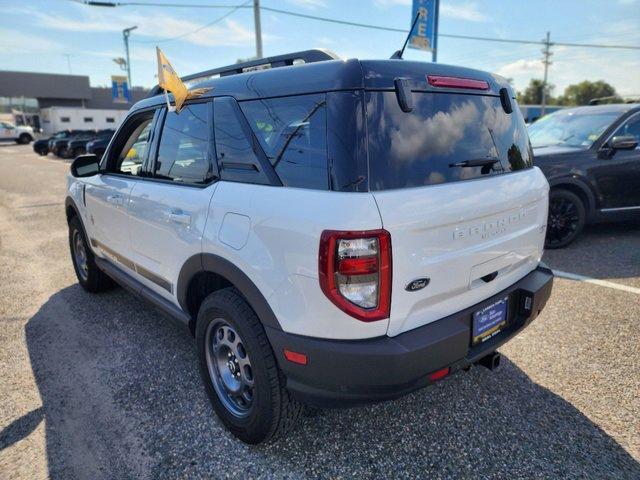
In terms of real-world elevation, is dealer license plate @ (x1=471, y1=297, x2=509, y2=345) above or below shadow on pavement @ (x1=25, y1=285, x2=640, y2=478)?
above

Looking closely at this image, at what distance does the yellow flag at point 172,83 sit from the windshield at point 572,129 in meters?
5.17

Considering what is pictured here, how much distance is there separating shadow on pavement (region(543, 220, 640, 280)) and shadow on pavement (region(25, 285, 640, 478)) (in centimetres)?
255

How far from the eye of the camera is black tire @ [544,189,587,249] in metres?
5.57

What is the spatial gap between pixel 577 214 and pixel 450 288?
452cm

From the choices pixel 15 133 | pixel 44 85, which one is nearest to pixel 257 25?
pixel 15 133

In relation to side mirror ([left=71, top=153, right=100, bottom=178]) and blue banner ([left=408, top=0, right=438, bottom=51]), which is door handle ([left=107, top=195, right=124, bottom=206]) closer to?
side mirror ([left=71, top=153, right=100, bottom=178])

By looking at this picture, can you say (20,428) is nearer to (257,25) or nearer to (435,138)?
(435,138)

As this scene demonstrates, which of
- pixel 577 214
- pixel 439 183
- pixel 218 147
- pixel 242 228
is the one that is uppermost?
pixel 218 147

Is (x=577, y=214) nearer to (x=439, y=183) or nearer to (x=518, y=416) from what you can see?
(x=518, y=416)

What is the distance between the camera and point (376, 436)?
2395 millimetres

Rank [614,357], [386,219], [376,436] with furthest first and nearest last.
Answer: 1. [614,357]
2. [376,436]
3. [386,219]

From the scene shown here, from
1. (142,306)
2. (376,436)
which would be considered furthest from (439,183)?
(142,306)

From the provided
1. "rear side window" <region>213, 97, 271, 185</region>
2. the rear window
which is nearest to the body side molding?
"rear side window" <region>213, 97, 271, 185</region>

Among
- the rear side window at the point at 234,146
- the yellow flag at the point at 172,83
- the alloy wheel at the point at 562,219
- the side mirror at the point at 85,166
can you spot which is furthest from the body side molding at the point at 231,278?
the alloy wheel at the point at 562,219
